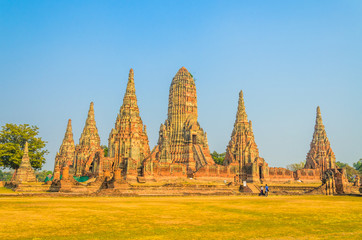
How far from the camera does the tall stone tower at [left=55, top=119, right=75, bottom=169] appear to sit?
74781mm

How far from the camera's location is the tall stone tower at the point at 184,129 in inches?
2749

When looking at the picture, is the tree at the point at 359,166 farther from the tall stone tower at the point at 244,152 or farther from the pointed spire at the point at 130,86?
the pointed spire at the point at 130,86

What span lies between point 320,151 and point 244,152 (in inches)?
971

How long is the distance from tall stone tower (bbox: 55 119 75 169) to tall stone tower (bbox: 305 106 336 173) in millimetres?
54548

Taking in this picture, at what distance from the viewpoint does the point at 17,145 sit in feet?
184

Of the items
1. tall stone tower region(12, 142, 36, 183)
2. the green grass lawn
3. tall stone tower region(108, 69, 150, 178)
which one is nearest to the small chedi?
tall stone tower region(108, 69, 150, 178)

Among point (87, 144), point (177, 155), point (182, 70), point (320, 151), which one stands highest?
point (182, 70)

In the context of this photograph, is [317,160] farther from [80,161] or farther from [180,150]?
[80,161]

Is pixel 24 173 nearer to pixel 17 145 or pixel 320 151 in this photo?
pixel 17 145

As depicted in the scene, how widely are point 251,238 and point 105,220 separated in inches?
219

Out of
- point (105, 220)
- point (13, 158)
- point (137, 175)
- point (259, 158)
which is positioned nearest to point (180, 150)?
point (259, 158)

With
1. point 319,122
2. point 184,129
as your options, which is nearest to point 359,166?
point 319,122

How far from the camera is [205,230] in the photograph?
34.3 feet

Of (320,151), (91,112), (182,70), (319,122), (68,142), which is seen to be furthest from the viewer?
(319,122)
